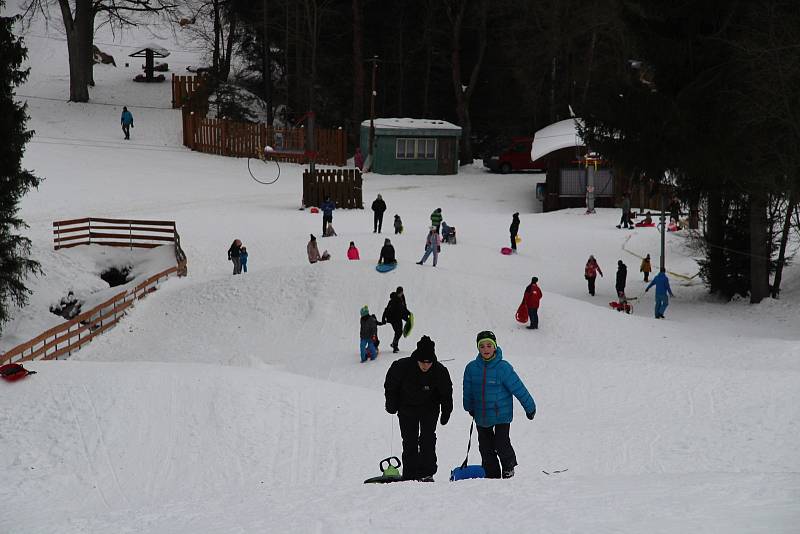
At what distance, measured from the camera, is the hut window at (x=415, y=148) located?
46031mm

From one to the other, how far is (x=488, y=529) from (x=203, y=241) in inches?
924

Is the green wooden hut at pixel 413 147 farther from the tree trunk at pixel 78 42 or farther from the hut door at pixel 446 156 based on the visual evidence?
the tree trunk at pixel 78 42

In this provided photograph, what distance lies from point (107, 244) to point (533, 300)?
15.4 m

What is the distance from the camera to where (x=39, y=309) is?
79.6ft

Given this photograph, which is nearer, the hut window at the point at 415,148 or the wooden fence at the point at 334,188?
the wooden fence at the point at 334,188

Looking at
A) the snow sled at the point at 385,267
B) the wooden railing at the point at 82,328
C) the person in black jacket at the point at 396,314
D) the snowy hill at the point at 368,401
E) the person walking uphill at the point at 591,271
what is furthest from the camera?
the person walking uphill at the point at 591,271

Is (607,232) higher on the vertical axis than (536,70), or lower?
lower

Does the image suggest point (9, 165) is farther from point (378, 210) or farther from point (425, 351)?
point (425, 351)

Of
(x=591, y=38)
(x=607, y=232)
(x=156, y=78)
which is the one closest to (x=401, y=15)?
(x=591, y=38)

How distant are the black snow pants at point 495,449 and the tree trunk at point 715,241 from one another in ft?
56.4

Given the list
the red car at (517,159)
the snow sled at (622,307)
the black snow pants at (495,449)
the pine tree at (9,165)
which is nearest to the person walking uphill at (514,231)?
the snow sled at (622,307)

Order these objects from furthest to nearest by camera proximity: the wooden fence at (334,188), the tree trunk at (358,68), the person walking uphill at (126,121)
Answer: the tree trunk at (358,68) < the person walking uphill at (126,121) < the wooden fence at (334,188)

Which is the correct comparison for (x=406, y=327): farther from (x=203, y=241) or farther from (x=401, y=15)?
(x=401, y=15)

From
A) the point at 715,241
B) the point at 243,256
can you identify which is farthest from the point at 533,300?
the point at 243,256
